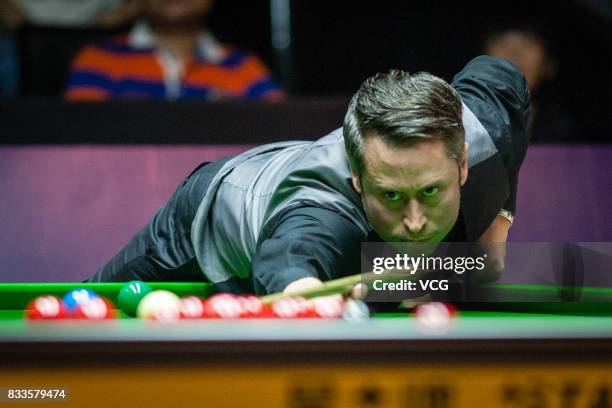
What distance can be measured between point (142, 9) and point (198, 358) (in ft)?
12.0

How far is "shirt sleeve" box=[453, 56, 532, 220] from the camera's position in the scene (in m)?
2.40

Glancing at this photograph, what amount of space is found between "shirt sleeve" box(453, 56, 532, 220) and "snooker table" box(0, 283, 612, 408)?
1256 millimetres

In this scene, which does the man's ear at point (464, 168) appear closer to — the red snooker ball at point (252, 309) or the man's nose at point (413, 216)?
the man's nose at point (413, 216)

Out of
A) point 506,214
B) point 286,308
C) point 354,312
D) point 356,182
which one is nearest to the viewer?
point 354,312

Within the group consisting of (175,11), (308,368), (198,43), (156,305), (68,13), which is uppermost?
(68,13)

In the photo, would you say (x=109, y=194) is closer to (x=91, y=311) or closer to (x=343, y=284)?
(x=91, y=311)

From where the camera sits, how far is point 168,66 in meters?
4.36

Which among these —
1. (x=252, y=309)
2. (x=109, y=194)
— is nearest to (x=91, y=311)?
(x=252, y=309)

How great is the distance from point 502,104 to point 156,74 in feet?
7.34

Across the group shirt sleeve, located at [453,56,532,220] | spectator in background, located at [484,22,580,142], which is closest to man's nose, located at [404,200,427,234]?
shirt sleeve, located at [453,56,532,220]

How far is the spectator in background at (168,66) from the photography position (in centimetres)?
432

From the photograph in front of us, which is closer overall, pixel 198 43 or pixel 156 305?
pixel 156 305

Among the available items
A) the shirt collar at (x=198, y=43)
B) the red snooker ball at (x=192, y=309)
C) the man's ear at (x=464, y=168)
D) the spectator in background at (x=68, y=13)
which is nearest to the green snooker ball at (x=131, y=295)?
the red snooker ball at (x=192, y=309)

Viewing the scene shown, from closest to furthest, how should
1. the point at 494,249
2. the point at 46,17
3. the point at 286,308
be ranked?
the point at 286,308
the point at 494,249
the point at 46,17
